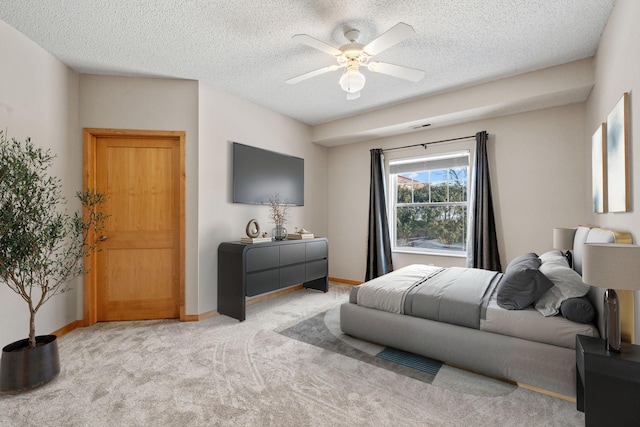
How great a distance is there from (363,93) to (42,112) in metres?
3.36

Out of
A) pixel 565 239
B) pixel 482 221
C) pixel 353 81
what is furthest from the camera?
pixel 482 221

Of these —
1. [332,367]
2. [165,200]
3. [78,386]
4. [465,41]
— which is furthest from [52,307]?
[465,41]

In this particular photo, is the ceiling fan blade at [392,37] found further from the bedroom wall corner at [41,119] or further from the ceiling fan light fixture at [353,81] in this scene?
the bedroom wall corner at [41,119]

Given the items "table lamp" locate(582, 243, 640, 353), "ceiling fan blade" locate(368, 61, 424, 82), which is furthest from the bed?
"ceiling fan blade" locate(368, 61, 424, 82)

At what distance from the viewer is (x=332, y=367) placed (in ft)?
7.51

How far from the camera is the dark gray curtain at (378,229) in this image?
4.67 m

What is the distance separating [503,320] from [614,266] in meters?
0.91

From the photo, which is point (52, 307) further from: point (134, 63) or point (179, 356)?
point (134, 63)

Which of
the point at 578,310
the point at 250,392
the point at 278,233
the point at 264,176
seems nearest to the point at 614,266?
the point at 578,310

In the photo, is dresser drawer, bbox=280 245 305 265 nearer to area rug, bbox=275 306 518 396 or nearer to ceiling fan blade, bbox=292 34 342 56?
area rug, bbox=275 306 518 396

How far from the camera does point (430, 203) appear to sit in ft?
14.8

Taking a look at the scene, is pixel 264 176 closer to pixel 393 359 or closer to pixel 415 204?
pixel 415 204

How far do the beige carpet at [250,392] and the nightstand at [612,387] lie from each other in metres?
0.40

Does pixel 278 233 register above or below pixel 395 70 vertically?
below
